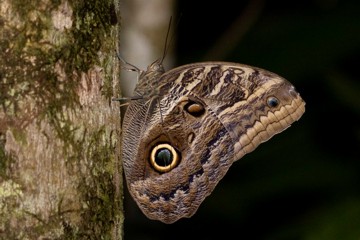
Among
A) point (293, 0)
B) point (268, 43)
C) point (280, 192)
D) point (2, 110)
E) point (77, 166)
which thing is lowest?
point (280, 192)

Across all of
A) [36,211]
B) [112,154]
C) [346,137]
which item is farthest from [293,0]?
[36,211]

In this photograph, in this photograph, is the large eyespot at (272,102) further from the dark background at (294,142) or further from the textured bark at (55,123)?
the dark background at (294,142)

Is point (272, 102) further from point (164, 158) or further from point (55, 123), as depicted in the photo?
point (55, 123)

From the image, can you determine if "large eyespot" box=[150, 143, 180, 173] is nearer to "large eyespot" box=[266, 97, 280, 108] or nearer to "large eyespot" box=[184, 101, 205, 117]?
"large eyespot" box=[184, 101, 205, 117]

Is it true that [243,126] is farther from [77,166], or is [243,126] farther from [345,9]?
[345,9]

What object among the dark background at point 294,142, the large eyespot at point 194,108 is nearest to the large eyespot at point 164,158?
the large eyespot at point 194,108

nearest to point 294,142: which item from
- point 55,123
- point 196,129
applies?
point 196,129
